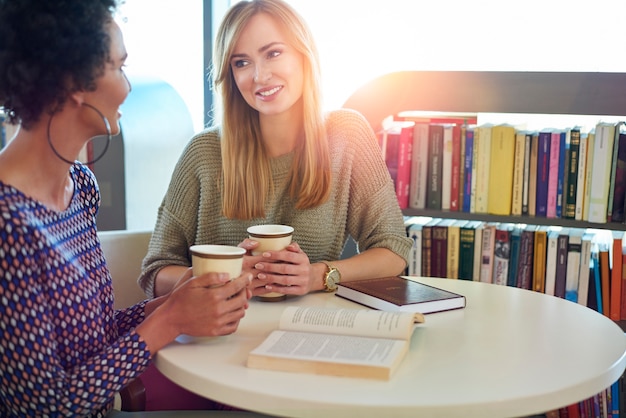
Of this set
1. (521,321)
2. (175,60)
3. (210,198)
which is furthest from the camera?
(175,60)

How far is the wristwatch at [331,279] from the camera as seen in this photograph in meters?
1.69

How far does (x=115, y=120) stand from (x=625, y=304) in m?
1.78

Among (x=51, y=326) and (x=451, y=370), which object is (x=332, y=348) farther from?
(x=51, y=326)

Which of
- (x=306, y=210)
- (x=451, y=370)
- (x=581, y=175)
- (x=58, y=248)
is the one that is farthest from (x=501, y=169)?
(x=58, y=248)

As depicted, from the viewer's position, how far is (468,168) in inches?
101

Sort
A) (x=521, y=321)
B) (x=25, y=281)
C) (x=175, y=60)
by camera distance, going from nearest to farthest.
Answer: (x=25, y=281), (x=521, y=321), (x=175, y=60)

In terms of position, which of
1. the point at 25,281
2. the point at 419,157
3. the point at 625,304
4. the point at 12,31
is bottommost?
the point at 625,304

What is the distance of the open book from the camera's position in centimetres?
Result: 117

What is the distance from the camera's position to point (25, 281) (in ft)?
3.81

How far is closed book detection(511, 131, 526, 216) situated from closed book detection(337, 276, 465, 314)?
969 millimetres

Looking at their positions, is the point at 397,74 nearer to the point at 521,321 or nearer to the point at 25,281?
the point at 521,321

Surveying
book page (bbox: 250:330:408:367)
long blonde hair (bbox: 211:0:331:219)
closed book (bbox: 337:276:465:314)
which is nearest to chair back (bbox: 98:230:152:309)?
long blonde hair (bbox: 211:0:331:219)

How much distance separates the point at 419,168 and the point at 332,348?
4.86ft

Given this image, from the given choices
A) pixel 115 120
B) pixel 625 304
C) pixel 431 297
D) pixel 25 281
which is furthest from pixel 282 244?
pixel 625 304
